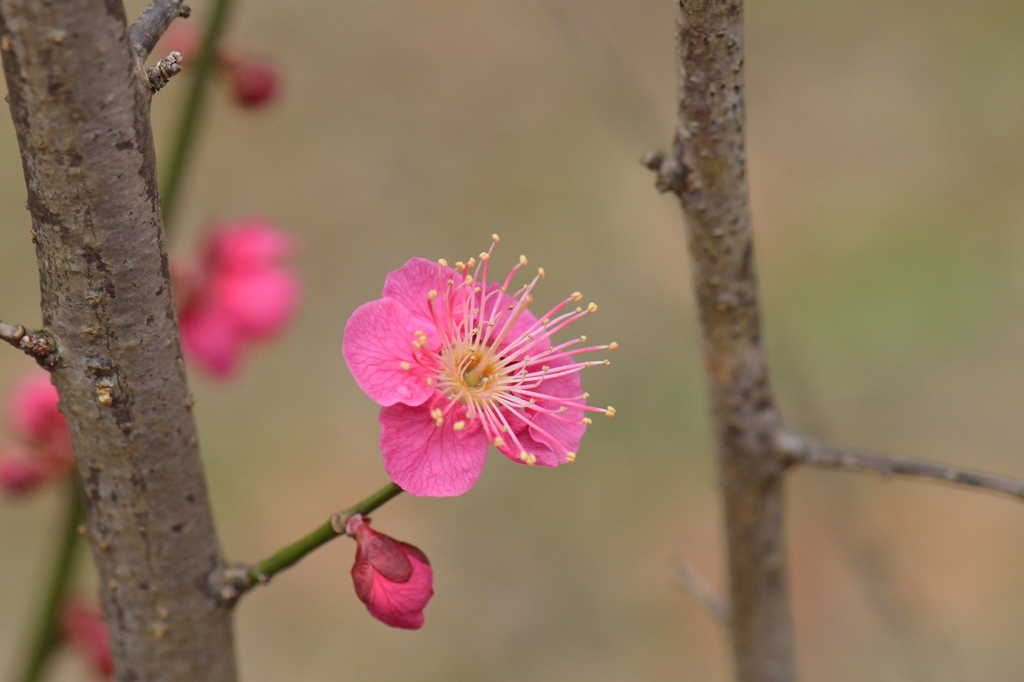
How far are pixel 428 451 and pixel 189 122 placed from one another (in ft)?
2.19

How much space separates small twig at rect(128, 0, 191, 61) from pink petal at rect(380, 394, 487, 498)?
0.32 metres

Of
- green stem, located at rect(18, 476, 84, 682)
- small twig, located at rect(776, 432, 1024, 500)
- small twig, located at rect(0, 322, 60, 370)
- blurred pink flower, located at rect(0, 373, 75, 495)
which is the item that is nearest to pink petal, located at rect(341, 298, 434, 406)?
small twig, located at rect(0, 322, 60, 370)

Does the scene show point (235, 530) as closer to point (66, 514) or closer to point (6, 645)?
point (6, 645)

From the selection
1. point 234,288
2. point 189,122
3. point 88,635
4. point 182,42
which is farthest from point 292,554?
point 182,42

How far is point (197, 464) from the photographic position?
0.81 meters

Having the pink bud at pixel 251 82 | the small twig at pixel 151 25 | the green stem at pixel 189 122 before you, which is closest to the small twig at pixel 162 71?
the small twig at pixel 151 25

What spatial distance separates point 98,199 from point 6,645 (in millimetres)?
2163

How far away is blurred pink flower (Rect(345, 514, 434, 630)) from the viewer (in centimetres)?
72

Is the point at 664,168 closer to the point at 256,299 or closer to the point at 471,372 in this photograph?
the point at 471,372

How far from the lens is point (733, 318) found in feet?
3.03

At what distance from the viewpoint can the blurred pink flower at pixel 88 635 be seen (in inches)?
44.3

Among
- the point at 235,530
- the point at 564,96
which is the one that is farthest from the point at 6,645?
the point at 564,96

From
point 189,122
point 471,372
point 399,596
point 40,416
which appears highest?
point 189,122

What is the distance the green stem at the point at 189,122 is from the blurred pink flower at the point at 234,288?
0.27 metres
